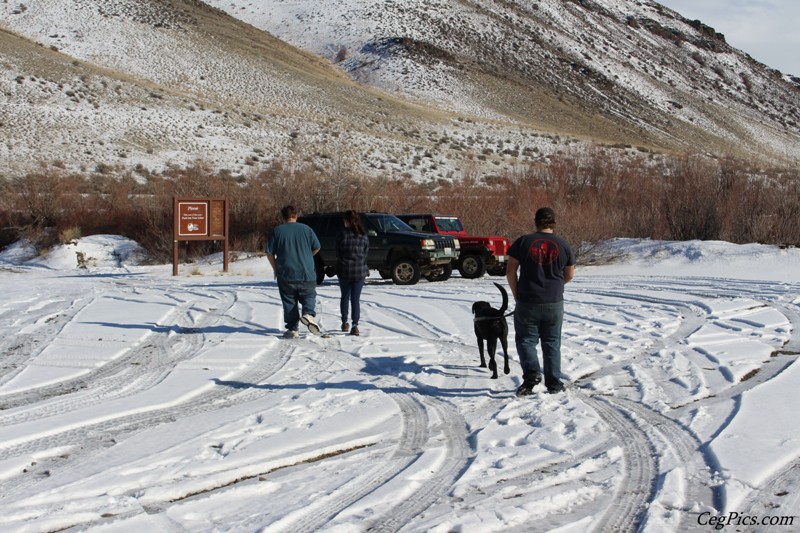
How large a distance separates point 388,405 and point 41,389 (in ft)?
11.3

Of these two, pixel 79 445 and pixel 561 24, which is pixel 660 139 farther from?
pixel 79 445

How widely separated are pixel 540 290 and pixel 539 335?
1.56 feet

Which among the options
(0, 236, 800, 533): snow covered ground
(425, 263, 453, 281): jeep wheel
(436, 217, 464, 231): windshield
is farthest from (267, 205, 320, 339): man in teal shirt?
(436, 217, 464, 231): windshield

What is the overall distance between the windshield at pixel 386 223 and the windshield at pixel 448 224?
221 centimetres

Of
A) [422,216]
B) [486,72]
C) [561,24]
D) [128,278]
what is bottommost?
[128,278]

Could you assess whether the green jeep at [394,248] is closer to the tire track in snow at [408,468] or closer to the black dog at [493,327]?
the black dog at [493,327]

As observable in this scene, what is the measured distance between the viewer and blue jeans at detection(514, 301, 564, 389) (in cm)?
802

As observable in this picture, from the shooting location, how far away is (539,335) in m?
8.20

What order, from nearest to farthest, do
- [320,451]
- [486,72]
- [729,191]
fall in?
[320,451], [729,191], [486,72]

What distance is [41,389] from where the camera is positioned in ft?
28.5

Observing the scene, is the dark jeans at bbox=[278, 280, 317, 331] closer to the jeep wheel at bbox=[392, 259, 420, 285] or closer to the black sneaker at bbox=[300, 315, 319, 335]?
the black sneaker at bbox=[300, 315, 319, 335]

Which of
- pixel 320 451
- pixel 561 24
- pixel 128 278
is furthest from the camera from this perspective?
pixel 561 24

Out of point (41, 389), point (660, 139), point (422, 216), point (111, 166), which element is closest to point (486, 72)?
point (660, 139)

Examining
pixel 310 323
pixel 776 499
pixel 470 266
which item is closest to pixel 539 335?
pixel 776 499
